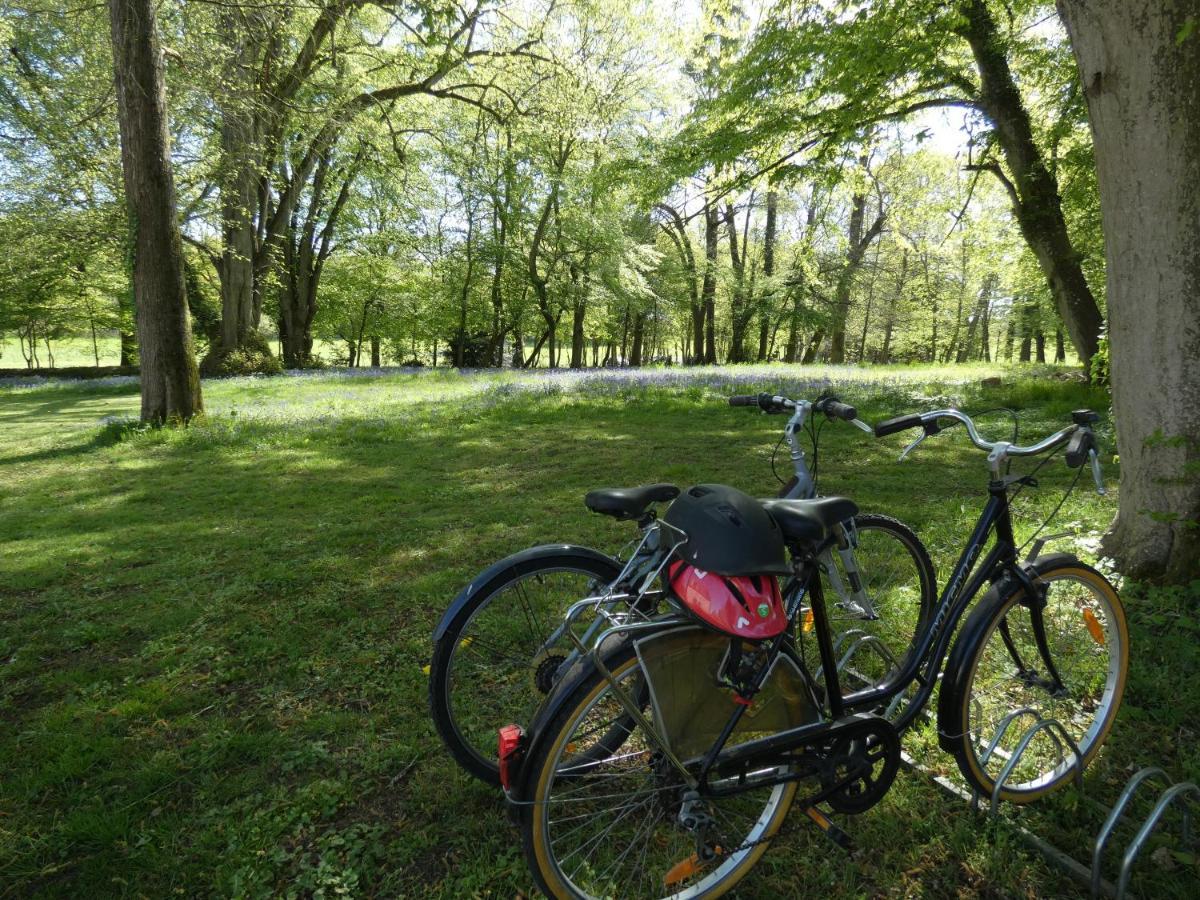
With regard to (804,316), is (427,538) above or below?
below

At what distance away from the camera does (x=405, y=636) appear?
133 inches

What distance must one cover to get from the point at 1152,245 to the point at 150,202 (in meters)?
10.1

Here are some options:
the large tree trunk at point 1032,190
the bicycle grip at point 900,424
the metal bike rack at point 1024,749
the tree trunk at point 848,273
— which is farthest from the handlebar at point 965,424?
the tree trunk at point 848,273

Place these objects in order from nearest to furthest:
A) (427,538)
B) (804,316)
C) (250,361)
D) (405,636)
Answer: (405,636)
(427,538)
(250,361)
(804,316)

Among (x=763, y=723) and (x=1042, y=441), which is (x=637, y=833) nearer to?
(x=763, y=723)

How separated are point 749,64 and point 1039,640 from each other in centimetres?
861

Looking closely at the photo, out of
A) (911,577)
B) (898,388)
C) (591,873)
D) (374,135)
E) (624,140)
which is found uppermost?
(624,140)

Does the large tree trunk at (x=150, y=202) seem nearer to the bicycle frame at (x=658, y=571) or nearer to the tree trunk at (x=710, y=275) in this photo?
the bicycle frame at (x=658, y=571)

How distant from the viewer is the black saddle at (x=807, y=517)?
1785mm

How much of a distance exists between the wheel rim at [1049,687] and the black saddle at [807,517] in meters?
0.76

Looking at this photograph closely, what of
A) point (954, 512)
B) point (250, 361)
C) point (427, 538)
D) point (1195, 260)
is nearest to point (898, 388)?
point (954, 512)

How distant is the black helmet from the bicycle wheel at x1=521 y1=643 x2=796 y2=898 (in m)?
0.35

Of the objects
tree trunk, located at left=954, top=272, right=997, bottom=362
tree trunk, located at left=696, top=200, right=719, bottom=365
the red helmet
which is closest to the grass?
the red helmet

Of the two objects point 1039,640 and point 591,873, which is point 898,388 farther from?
point 591,873
